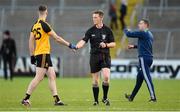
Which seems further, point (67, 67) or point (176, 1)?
point (176, 1)

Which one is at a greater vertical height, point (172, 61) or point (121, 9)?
point (121, 9)

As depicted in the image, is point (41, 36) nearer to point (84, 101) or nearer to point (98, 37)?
point (98, 37)

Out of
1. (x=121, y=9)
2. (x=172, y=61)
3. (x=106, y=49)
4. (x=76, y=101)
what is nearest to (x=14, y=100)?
(x=76, y=101)

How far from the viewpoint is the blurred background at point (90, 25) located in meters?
39.5

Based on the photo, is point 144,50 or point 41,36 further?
point 144,50

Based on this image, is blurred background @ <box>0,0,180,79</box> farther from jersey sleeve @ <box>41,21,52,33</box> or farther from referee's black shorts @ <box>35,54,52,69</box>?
jersey sleeve @ <box>41,21,52,33</box>

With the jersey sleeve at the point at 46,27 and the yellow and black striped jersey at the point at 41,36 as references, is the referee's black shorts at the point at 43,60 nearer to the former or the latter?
the yellow and black striped jersey at the point at 41,36

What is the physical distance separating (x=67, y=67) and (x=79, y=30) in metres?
2.79

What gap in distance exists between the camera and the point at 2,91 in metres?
26.6

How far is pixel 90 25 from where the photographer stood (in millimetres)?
43781

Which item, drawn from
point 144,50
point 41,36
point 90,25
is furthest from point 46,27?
point 90,25

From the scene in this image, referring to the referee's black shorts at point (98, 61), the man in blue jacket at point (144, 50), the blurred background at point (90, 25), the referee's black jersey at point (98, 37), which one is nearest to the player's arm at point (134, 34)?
the man in blue jacket at point (144, 50)

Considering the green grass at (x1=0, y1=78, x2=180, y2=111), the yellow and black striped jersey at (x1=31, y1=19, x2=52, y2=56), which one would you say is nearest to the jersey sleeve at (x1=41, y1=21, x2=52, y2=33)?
the yellow and black striped jersey at (x1=31, y1=19, x2=52, y2=56)

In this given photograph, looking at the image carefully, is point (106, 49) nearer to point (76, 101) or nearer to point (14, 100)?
point (76, 101)
